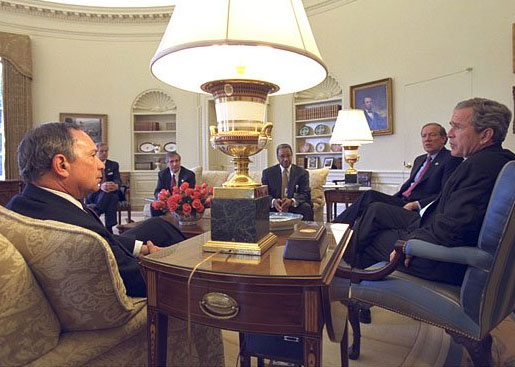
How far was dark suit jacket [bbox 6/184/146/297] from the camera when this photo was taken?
3.98ft

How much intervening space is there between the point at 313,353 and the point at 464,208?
1.07 m

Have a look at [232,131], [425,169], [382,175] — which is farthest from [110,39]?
[232,131]

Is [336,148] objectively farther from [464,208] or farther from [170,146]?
[464,208]

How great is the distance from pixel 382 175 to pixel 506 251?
183 inches

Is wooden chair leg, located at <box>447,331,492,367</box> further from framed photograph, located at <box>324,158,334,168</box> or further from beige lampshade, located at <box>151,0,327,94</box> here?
framed photograph, located at <box>324,158,334,168</box>

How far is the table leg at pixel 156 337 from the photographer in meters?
1.08

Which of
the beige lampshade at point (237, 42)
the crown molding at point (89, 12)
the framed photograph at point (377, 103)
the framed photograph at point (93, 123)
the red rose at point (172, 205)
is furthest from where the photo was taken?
the framed photograph at point (93, 123)

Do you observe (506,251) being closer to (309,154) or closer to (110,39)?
(309,154)

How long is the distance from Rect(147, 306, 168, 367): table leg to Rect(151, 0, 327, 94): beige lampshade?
2.40 feet

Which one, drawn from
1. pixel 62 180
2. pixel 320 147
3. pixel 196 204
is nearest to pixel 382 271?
pixel 62 180

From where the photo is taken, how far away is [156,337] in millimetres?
1088

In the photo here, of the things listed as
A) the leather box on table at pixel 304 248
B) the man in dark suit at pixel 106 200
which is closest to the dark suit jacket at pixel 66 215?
the leather box on table at pixel 304 248

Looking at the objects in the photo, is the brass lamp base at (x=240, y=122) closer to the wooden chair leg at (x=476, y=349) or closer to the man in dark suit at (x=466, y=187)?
the man in dark suit at (x=466, y=187)

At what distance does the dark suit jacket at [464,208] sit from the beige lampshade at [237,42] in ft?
2.77
